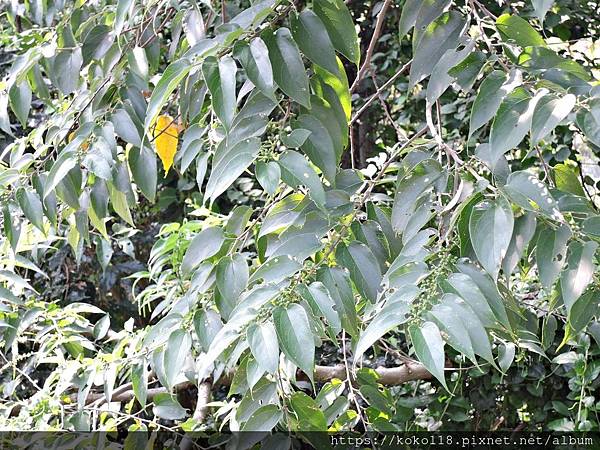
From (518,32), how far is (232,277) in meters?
0.42

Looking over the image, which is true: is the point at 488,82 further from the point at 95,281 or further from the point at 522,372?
the point at 95,281

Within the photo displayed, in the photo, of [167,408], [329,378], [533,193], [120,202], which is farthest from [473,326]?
[329,378]

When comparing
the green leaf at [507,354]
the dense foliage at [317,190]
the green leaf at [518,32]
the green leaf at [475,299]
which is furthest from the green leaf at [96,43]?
the green leaf at [507,354]

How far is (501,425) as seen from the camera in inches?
95.8

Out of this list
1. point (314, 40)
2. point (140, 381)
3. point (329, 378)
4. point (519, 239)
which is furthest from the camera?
point (329, 378)

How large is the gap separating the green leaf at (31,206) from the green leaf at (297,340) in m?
0.48

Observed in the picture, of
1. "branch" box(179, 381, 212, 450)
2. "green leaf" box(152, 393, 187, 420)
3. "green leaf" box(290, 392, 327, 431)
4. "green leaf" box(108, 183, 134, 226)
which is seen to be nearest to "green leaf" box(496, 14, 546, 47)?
"green leaf" box(290, 392, 327, 431)

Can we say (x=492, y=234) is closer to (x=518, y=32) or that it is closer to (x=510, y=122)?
(x=510, y=122)

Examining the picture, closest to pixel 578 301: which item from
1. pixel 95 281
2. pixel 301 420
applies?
pixel 301 420

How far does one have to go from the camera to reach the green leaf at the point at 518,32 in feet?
2.86

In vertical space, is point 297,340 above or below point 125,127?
below

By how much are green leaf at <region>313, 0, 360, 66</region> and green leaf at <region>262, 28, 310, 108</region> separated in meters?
0.07

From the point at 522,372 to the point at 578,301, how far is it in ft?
4.96

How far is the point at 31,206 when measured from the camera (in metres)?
1.10
